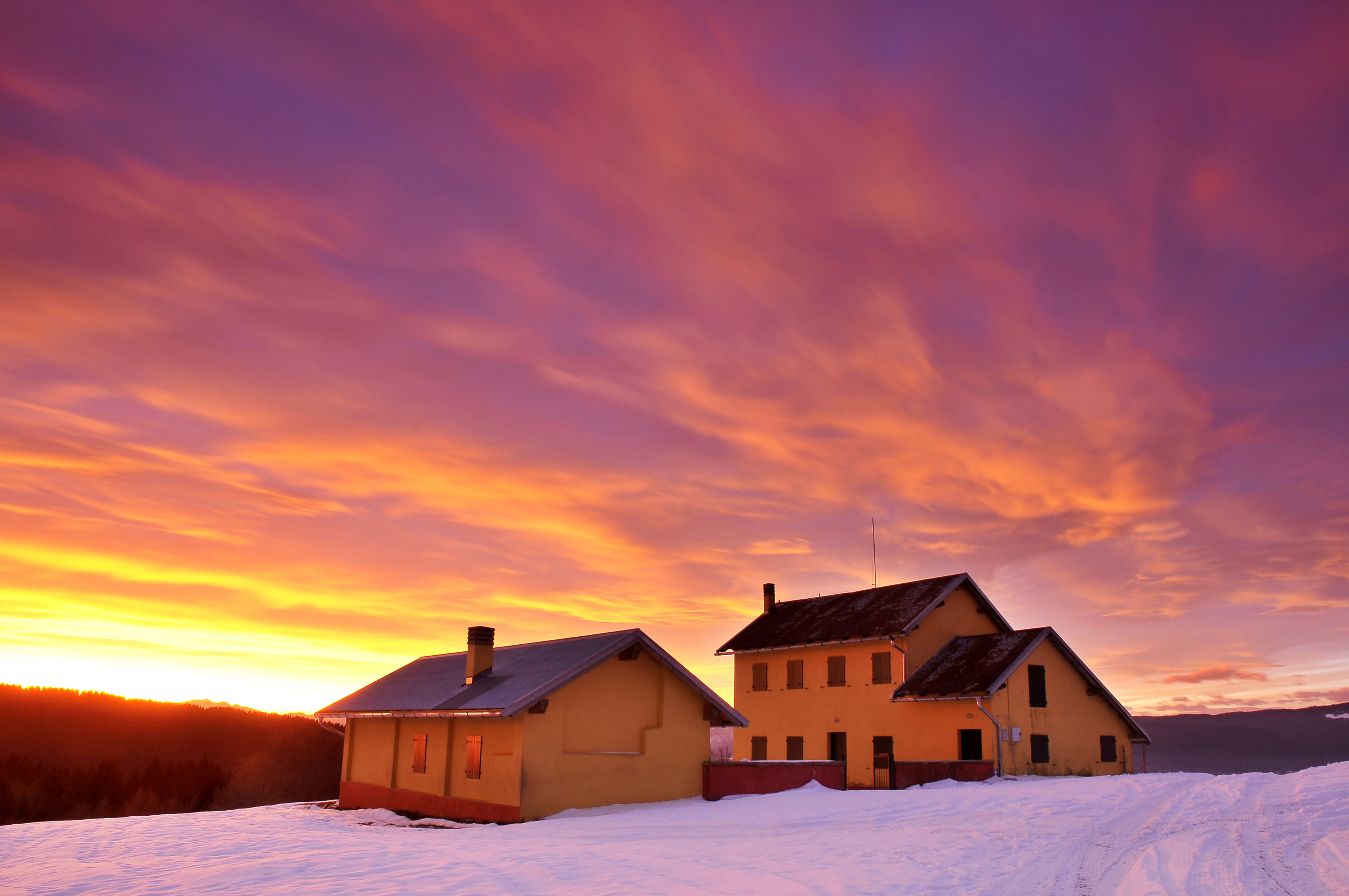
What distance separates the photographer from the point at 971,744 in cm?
3475

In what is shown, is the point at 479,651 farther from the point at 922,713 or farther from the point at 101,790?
the point at 101,790

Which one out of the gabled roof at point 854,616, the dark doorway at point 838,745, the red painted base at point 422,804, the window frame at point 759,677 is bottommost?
the red painted base at point 422,804

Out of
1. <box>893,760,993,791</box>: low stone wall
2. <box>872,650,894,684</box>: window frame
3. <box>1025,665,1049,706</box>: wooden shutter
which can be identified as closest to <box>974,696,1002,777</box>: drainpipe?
<box>893,760,993,791</box>: low stone wall

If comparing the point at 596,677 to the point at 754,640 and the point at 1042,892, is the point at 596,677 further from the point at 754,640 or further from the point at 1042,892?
the point at 754,640

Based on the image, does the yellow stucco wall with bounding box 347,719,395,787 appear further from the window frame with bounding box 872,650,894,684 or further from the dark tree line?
the dark tree line

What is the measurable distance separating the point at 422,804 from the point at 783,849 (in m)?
14.9

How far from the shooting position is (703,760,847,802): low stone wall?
25.8 m

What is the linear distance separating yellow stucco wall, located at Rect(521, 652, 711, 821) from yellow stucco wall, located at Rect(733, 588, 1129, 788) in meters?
13.0

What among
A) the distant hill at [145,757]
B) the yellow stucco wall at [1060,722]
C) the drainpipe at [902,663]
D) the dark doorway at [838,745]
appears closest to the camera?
the yellow stucco wall at [1060,722]

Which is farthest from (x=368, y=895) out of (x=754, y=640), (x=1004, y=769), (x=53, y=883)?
(x=754, y=640)

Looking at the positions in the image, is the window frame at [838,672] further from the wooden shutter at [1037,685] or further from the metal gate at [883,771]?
the wooden shutter at [1037,685]

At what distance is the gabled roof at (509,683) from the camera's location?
23281 millimetres

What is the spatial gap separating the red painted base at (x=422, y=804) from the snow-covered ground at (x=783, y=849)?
0.84 meters

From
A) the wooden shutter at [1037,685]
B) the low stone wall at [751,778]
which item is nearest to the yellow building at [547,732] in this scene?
the low stone wall at [751,778]
